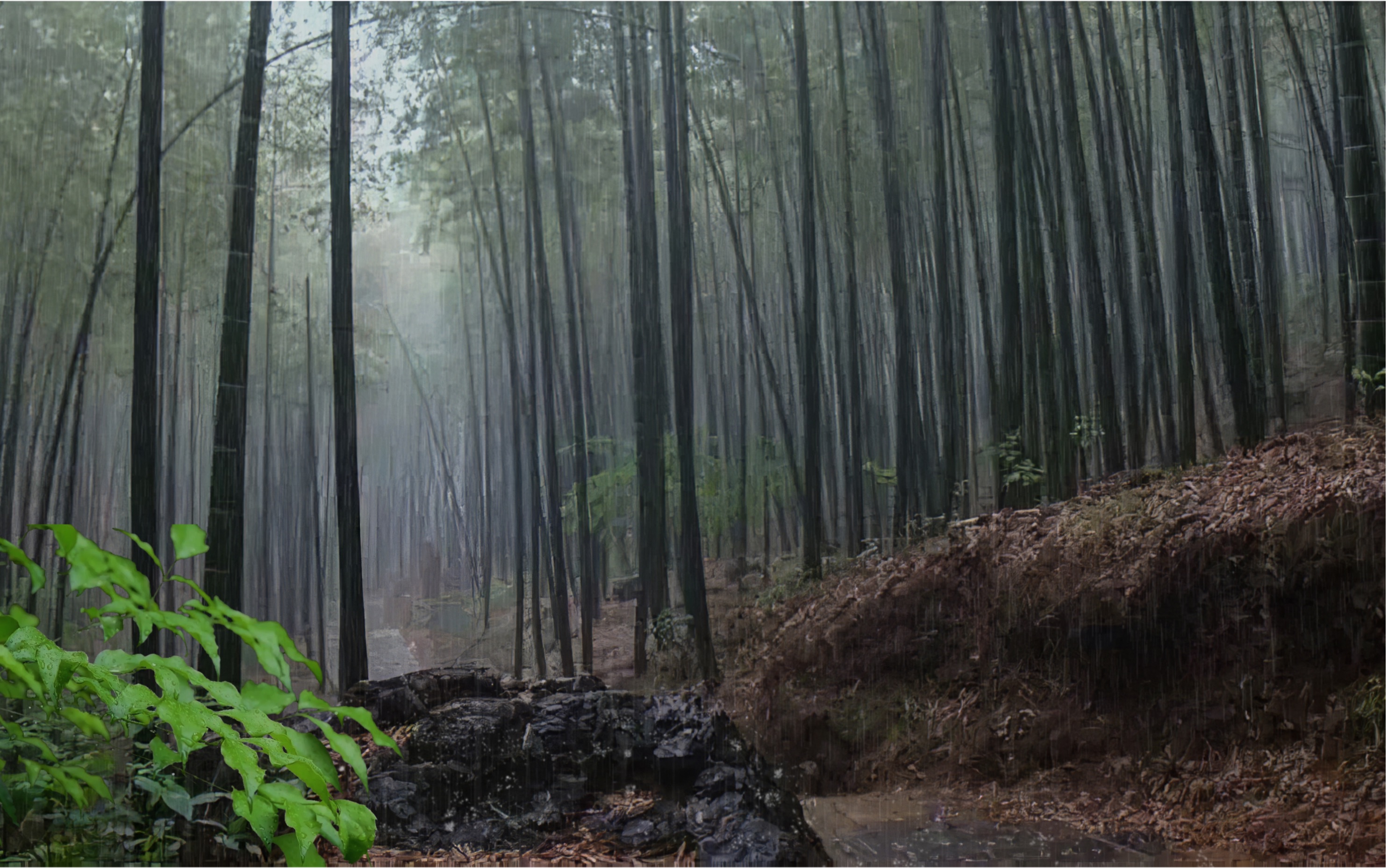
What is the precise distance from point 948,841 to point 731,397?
1561mm

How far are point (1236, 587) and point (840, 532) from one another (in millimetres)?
1276

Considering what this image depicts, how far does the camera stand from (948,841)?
270 cm

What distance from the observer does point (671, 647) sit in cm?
291

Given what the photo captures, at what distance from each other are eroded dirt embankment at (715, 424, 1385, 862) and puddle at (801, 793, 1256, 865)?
0.05 meters

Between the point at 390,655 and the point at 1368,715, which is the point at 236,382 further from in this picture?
the point at 1368,715

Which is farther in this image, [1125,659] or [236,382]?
[236,382]

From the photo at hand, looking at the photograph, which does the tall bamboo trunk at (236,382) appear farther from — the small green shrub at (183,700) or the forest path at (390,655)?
the small green shrub at (183,700)

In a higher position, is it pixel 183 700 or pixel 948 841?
pixel 183 700

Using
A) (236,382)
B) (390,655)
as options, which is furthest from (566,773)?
(236,382)

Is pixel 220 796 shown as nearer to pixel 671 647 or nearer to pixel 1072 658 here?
pixel 671 647

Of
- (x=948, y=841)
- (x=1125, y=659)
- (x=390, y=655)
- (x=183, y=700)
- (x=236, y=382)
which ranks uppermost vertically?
(x=236, y=382)

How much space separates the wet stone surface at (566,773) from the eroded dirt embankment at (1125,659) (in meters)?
0.17

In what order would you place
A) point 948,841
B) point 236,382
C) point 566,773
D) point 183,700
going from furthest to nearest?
point 236,382
point 566,773
point 948,841
point 183,700

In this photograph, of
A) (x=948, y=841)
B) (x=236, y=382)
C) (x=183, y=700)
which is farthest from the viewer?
(x=236, y=382)
